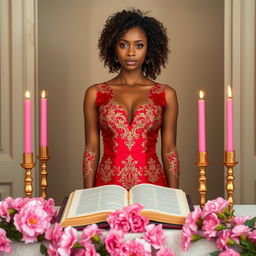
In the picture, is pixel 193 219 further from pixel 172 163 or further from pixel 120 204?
pixel 172 163

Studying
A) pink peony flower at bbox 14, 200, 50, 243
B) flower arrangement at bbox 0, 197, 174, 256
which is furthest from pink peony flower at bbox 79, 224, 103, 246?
pink peony flower at bbox 14, 200, 50, 243

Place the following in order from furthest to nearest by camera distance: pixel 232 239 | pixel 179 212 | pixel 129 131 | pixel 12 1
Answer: pixel 12 1, pixel 129 131, pixel 179 212, pixel 232 239

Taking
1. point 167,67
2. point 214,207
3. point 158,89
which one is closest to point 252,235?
point 214,207

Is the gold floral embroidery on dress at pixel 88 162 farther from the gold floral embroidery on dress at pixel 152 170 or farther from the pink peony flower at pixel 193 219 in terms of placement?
the pink peony flower at pixel 193 219

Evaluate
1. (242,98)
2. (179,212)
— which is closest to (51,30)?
(242,98)

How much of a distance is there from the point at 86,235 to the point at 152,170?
3.02 feet

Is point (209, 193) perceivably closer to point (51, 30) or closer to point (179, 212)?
point (51, 30)

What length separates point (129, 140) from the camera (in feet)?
6.92

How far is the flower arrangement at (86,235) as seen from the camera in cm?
123

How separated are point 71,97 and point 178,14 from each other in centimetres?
76

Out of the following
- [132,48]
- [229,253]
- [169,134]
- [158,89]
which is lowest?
[229,253]

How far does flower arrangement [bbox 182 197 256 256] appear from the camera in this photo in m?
1.25

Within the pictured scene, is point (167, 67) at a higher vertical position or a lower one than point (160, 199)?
higher

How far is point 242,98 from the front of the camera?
2.69m
